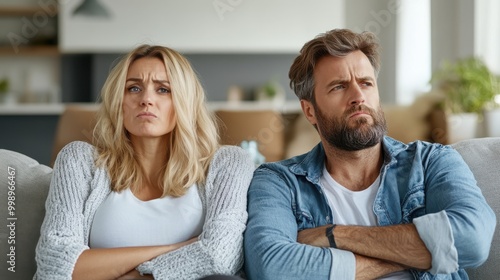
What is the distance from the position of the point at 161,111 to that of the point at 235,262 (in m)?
0.50

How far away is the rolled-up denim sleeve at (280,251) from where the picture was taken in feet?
5.93

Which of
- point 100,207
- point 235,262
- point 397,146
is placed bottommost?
point 235,262

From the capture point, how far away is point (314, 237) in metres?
1.93

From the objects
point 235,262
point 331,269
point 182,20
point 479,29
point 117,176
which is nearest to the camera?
point 331,269

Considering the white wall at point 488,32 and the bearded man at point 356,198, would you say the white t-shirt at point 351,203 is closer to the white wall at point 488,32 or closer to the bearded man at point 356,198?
the bearded man at point 356,198

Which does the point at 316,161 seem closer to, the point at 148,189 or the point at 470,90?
→ the point at 148,189

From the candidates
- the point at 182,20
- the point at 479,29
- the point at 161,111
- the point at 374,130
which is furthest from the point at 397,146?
the point at 182,20

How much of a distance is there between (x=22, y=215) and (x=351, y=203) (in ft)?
3.17

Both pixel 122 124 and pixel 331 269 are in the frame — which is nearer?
pixel 331 269

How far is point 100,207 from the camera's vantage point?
6.63 feet

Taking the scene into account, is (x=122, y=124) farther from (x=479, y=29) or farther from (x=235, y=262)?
(x=479, y=29)

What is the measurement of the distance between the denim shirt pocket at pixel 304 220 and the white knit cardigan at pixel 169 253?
0.16m

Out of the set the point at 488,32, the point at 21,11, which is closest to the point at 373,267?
the point at 488,32

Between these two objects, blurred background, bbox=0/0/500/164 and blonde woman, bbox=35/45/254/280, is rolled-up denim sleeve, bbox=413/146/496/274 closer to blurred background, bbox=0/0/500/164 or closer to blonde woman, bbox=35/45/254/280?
blonde woman, bbox=35/45/254/280
